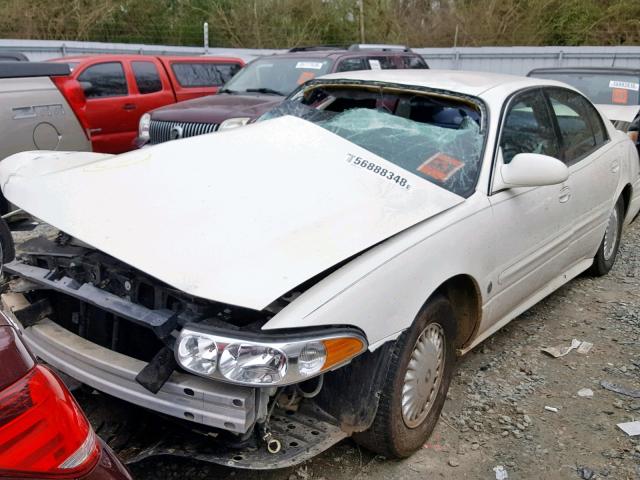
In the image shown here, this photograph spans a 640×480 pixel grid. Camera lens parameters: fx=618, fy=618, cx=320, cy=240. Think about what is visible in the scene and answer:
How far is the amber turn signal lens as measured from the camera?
216 centimetres

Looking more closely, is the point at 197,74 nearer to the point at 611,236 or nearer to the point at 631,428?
the point at 611,236

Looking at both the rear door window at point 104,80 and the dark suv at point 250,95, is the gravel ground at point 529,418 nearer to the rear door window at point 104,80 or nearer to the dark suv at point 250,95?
the dark suv at point 250,95

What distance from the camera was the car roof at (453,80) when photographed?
355 centimetres

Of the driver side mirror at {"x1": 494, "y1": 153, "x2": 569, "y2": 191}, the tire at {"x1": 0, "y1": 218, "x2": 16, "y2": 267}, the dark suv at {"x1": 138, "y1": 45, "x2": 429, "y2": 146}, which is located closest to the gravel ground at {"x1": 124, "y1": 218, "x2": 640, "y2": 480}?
the driver side mirror at {"x1": 494, "y1": 153, "x2": 569, "y2": 191}

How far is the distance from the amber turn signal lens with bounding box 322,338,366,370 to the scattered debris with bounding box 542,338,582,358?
208cm

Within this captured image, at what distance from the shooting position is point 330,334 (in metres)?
2.17

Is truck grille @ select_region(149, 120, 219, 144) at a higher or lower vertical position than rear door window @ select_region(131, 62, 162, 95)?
lower

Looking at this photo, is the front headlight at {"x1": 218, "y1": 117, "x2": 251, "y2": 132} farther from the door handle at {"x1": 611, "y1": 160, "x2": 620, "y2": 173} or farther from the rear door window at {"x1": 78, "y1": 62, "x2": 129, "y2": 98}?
the door handle at {"x1": 611, "y1": 160, "x2": 620, "y2": 173}

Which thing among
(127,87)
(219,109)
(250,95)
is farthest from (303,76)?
(127,87)

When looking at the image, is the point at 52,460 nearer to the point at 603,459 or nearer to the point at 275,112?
the point at 603,459

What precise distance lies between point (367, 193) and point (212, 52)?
14.7 m

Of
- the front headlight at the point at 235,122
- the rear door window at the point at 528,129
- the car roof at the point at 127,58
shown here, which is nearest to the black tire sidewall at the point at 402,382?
the rear door window at the point at 528,129

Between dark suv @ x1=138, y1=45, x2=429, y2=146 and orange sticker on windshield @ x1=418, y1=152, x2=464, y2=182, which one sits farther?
dark suv @ x1=138, y1=45, x2=429, y2=146

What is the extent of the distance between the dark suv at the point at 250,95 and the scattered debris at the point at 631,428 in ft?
14.3
